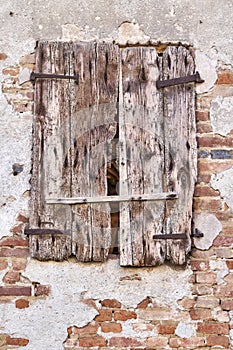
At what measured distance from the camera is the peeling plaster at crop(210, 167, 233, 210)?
4055 millimetres

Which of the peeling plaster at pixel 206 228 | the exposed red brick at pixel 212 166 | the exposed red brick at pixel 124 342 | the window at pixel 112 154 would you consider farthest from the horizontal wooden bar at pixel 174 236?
the exposed red brick at pixel 124 342

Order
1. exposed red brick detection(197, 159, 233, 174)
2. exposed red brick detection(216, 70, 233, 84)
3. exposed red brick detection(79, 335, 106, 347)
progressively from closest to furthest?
exposed red brick detection(79, 335, 106, 347), exposed red brick detection(197, 159, 233, 174), exposed red brick detection(216, 70, 233, 84)

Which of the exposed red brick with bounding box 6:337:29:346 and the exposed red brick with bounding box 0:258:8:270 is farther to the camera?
the exposed red brick with bounding box 0:258:8:270

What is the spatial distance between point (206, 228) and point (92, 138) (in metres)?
0.95

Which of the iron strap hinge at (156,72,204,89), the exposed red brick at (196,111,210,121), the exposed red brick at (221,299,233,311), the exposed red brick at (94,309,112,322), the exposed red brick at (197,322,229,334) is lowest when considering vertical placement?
the exposed red brick at (197,322,229,334)

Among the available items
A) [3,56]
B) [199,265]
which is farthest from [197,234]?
[3,56]

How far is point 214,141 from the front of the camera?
4129 millimetres

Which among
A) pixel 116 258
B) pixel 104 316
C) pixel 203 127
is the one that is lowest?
pixel 104 316

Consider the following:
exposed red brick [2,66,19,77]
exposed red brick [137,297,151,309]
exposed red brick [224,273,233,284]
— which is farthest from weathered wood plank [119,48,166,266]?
exposed red brick [2,66,19,77]

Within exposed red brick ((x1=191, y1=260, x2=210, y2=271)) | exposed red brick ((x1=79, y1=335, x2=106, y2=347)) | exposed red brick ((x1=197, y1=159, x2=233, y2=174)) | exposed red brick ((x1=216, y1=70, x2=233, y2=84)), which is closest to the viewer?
exposed red brick ((x1=79, y1=335, x2=106, y2=347))

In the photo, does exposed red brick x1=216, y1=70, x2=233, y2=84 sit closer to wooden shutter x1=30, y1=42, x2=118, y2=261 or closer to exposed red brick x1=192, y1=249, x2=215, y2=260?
wooden shutter x1=30, y1=42, x2=118, y2=261

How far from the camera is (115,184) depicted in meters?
4.21

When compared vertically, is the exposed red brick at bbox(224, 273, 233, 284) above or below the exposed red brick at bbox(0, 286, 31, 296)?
above

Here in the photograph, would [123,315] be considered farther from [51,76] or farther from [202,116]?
[51,76]
